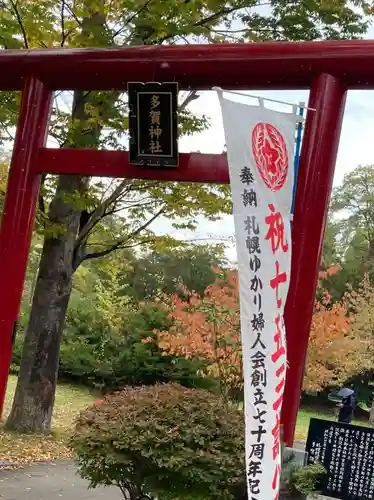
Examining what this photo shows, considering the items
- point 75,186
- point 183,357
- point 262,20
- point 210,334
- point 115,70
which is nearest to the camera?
point 115,70

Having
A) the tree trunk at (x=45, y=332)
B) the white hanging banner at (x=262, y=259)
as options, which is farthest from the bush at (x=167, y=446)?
the tree trunk at (x=45, y=332)

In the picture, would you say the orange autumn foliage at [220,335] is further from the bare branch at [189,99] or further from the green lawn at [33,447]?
the bare branch at [189,99]

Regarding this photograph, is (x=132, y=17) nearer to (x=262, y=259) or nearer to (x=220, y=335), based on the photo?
(x=262, y=259)

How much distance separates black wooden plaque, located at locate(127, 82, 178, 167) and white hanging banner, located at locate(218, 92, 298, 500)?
3.71 feet

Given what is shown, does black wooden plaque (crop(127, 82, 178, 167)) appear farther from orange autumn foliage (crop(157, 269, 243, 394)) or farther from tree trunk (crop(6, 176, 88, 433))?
orange autumn foliage (crop(157, 269, 243, 394))

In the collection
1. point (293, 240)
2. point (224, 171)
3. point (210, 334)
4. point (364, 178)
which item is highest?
point (364, 178)

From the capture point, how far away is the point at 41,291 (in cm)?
912

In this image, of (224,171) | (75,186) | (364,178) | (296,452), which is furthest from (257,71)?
(364,178)

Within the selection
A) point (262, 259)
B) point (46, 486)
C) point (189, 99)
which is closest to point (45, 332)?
point (46, 486)

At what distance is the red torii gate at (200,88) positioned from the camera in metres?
5.04

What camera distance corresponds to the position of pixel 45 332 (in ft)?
30.4

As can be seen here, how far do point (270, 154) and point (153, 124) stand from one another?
5.25 ft

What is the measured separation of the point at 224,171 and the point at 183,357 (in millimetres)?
10493

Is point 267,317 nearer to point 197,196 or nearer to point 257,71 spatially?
point 257,71
